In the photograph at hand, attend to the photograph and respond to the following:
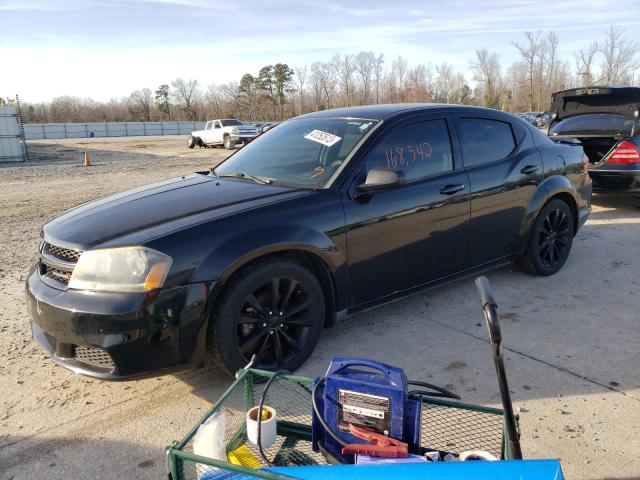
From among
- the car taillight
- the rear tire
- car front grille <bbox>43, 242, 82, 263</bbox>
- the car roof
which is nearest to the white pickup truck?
the car taillight

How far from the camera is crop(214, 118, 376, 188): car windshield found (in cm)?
365

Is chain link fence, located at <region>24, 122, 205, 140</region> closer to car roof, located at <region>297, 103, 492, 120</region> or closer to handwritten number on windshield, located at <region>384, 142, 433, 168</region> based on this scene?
car roof, located at <region>297, 103, 492, 120</region>

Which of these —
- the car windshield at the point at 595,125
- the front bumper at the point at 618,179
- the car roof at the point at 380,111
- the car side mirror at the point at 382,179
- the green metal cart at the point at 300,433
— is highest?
the car roof at the point at 380,111

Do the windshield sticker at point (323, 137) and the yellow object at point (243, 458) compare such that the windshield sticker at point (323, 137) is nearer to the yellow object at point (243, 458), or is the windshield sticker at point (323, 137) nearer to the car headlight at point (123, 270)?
the car headlight at point (123, 270)

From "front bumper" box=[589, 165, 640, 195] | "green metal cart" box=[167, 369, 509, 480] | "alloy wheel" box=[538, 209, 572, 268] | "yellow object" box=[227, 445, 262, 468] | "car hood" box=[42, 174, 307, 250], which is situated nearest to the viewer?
"green metal cart" box=[167, 369, 509, 480]

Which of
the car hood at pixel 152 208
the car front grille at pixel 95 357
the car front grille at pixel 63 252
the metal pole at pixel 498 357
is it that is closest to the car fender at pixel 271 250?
the car hood at pixel 152 208

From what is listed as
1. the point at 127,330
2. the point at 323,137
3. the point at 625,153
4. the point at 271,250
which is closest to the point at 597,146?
the point at 625,153

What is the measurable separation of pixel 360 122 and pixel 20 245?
198 inches

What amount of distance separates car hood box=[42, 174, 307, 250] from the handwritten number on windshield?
756 millimetres

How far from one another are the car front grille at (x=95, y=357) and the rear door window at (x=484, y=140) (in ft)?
9.60

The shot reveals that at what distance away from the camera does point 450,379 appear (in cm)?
321

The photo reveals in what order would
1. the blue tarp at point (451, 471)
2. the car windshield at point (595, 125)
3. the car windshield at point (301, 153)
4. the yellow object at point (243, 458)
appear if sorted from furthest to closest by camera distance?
the car windshield at point (595, 125)
the car windshield at point (301, 153)
the yellow object at point (243, 458)
the blue tarp at point (451, 471)

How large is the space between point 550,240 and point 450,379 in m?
2.40

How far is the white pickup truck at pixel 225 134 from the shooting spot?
25.9 meters
